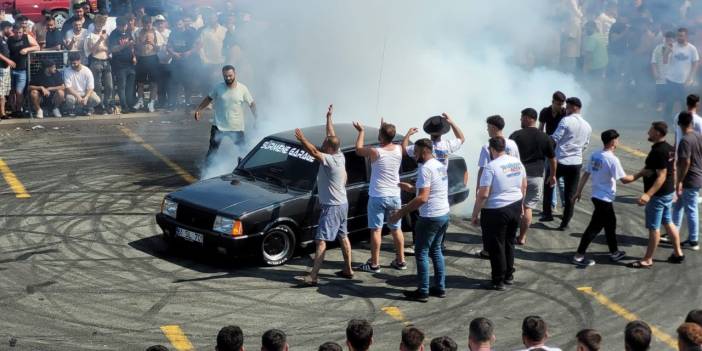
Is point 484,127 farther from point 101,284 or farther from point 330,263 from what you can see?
point 101,284

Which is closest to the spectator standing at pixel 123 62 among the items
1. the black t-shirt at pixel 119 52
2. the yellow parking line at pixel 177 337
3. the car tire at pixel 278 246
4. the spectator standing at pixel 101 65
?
the black t-shirt at pixel 119 52

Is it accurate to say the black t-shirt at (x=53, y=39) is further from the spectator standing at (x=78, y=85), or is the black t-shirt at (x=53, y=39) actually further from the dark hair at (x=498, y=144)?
the dark hair at (x=498, y=144)

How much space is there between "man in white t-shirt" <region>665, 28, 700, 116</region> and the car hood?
10.4 meters

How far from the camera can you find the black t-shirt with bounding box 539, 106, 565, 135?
43.2ft

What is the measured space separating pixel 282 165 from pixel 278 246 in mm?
1106

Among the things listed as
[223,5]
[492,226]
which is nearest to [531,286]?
[492,226]

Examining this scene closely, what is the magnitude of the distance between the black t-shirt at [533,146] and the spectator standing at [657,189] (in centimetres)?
121

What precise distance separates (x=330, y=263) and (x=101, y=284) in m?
2.37

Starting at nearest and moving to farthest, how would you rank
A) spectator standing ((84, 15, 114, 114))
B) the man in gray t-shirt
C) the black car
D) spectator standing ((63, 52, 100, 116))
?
1. the man in gray t-shirt
2. the black car
3. spectator standing ((63, 52, 100, 116))
4. spectator standing ((84, 15, 114, 114))

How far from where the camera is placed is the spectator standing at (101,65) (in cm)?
1936

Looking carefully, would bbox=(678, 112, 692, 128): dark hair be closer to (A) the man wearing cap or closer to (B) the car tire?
(A) the man wearing cap

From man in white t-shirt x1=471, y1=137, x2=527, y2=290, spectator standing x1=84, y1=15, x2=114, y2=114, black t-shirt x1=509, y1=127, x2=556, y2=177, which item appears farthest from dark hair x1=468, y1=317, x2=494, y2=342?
spectator standing x1=84, y1=15, x2=114, y2=114

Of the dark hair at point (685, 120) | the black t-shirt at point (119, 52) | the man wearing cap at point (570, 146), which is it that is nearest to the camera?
the dark hair at point (685, 120)

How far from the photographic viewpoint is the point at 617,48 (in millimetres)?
22234
